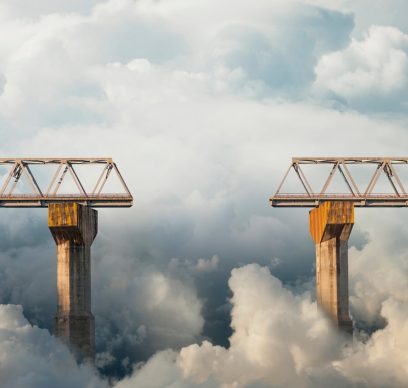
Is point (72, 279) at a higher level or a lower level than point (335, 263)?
lower

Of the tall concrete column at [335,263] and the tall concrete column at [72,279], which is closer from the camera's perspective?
the tall concrete column at [72,279]

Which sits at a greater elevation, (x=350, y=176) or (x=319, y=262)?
(x=350, y=176)

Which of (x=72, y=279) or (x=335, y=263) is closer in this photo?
(x=72, y=279)

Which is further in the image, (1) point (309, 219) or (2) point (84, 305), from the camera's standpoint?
(1) point (309, 219)

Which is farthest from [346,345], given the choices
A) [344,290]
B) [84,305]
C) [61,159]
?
[61,159]

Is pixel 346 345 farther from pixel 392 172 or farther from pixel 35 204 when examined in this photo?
pixel 35 204
